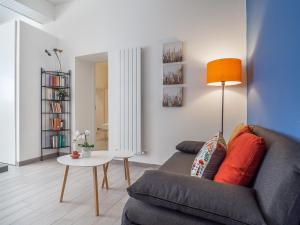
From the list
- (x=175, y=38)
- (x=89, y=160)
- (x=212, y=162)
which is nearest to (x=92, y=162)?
(x=89, y=160)

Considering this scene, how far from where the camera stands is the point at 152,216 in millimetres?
961

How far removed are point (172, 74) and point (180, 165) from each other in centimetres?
165

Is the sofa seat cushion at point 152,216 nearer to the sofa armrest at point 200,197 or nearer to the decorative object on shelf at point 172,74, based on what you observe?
the sofa armrest at point 200,197

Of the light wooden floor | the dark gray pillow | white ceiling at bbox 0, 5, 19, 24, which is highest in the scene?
white ceiling at bbox 0, 5, 19, 24

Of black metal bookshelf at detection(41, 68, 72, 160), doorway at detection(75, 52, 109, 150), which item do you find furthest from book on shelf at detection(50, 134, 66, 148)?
doorway at detection(75, 52, 109, 150)

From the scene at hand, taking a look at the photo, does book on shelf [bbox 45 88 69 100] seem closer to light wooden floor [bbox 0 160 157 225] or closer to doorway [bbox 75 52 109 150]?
doorway [bbox 75 52 109 150]

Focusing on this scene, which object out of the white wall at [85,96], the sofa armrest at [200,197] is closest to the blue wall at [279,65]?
the sofa armrest at [200,197]

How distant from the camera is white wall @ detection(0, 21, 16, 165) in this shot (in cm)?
324

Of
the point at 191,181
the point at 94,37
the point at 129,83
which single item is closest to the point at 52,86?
the point at 94,37

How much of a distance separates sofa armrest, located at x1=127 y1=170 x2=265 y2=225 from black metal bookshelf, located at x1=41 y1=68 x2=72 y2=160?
11.0ft

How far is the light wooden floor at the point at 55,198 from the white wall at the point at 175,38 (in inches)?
36.4

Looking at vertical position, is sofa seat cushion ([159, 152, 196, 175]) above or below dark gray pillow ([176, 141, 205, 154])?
below

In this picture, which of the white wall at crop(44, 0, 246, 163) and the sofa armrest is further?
the white wall at crop(44, 0, 246, 163)

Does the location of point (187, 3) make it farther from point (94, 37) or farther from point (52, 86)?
point (52, 86)
